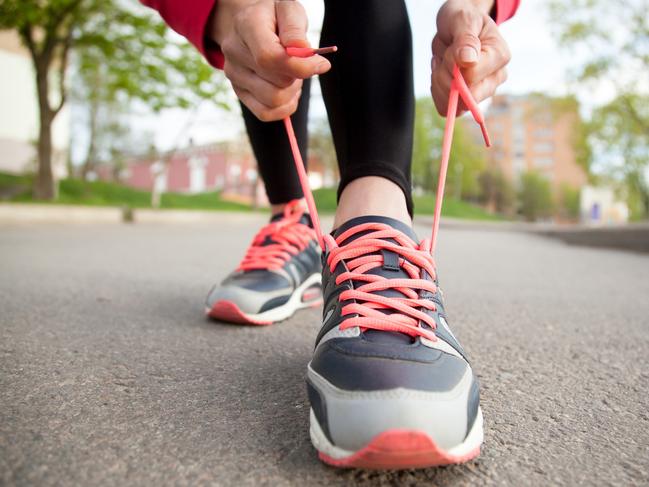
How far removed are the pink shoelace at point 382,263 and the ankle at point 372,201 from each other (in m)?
0.04

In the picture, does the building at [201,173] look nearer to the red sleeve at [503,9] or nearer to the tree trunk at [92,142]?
the tree trunk at [92,142]

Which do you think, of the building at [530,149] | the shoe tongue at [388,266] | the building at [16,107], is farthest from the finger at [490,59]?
the building at [530,149]

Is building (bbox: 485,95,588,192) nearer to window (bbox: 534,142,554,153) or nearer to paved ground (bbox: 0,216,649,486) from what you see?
window (bbox: 534,142,554,153)

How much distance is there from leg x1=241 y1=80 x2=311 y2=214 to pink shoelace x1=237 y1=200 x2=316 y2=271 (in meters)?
0.04

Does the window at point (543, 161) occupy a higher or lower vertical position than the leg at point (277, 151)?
higher

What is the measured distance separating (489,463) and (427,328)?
0.19 m

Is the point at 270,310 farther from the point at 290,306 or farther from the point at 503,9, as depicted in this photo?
the point at 503,9

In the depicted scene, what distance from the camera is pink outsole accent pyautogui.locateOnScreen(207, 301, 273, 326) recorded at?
116 centimetres

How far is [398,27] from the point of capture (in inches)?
35.4

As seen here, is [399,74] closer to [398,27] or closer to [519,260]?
[398,27]

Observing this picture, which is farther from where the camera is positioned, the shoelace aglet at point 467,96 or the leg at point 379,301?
the shoelace aglet at point 467,96

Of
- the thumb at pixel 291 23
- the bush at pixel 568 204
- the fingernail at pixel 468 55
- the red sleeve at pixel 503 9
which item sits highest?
the red sleeve at pixel 503 9

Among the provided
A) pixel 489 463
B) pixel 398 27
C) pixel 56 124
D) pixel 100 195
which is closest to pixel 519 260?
pixel 398 27

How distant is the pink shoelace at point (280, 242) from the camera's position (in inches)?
49.9
